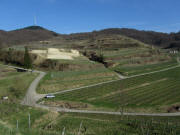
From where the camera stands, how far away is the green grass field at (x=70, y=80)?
163 feet

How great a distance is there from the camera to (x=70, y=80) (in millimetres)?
56438

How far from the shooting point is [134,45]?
122000 millimetres


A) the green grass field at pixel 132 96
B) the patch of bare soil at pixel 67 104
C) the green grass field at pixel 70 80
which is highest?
the green grass field at pixel 70 80

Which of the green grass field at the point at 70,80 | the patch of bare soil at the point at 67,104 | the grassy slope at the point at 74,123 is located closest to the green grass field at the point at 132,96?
the patch of bare soil at the point at 67,104

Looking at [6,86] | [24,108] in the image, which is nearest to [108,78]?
[6,86]

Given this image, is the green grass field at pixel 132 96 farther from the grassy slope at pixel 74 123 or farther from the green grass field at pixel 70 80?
the grassy slope at pixel 74 123

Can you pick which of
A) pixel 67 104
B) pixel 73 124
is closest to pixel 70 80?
pixel 67 104

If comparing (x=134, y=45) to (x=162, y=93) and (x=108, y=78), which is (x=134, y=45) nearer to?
(x=108, y=78)

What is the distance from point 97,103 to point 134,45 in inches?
3607

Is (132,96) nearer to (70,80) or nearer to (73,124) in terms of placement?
(70,80)

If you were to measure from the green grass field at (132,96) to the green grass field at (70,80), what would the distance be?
19.4 feet

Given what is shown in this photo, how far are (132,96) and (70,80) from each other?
2223 cm

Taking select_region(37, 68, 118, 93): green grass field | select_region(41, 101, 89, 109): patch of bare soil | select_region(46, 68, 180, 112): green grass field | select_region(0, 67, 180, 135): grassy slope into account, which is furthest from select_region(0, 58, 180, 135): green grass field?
select_region(37, 68, 118, 93): green grass field

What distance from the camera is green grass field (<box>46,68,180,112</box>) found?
36438 millimetres
